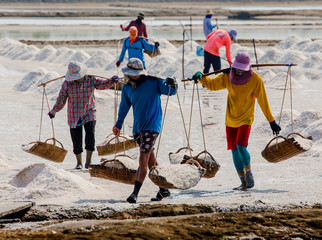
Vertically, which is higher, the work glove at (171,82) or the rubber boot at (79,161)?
the work glove at (171,82)

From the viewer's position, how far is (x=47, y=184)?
5344mm

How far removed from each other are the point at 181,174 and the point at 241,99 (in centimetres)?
88

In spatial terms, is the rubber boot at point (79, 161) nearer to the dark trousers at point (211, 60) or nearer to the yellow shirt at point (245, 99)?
the yellow shirt at point (245, 99)

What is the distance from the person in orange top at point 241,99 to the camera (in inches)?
202

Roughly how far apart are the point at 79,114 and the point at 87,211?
1.80 metres

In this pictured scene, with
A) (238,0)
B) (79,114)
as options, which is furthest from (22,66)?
(238,0)

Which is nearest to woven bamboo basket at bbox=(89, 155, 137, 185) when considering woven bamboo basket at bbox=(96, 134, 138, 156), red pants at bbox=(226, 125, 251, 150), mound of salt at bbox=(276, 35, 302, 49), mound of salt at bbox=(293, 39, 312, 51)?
red pants at bbox=(226, 125, 251, 150)

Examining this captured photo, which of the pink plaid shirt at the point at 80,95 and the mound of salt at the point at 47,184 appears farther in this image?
the pink plaid shirt at the point at 80,95

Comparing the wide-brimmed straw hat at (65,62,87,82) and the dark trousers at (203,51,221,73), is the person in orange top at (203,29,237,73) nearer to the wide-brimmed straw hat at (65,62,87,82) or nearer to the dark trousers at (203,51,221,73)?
the dark trousers at (203,51,221,73)

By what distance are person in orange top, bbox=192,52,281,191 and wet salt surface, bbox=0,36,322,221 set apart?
41 centimetres

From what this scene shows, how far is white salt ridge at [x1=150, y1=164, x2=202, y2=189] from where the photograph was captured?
4699 millimetres

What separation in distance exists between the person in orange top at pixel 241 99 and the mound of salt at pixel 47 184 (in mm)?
1321

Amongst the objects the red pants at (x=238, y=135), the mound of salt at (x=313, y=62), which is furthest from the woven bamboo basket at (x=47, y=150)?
the mound of salt at (x=313, y=62)

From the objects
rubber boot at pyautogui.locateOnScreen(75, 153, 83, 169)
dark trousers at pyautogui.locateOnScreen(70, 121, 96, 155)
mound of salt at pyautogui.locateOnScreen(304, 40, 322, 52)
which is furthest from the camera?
mound of salt at pyautogui.locateOnScreen(304, 40, 322, 52)
